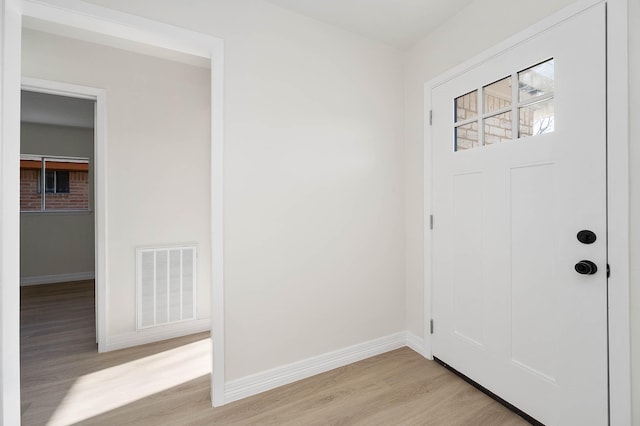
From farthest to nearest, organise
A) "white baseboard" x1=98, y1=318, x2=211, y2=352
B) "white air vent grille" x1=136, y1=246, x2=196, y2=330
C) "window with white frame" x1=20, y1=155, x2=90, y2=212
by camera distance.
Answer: "window with white frame" x1=20, y1=155, x2=90, y2=212
"white air vent grille" x1=136, y1=246, x2=196, y2=330
"white baseboard" x1=98, y1=318, x2=211, y2=352

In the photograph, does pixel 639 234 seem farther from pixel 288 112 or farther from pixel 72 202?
pixel 72 202

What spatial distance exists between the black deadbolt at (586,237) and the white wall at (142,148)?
2.75m

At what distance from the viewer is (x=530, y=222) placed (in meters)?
1.62

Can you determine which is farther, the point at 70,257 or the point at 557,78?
the point at 70,257

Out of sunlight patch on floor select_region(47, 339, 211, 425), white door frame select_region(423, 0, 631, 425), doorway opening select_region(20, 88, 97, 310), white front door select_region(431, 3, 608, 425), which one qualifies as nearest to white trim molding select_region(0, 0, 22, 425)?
sunlight patch on floor select_region(47, 339, 211, 425)

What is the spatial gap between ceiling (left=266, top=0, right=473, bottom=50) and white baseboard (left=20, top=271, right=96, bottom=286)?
5.14 meters

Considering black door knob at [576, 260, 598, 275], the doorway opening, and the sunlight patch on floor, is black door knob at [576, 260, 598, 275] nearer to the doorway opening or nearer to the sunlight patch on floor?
the sunlight patch on floor

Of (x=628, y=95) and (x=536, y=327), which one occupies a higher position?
(x=628, y=95)

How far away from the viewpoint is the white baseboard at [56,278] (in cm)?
439

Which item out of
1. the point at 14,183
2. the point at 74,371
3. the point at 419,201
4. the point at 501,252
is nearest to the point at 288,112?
the point at 419,201

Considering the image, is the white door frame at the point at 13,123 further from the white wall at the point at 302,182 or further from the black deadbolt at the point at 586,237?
the black deadbolt at the point at 586,237

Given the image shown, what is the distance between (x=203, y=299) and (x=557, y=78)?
121 inches

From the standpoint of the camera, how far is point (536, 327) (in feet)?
5.26

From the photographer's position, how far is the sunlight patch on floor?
1723 millimetres
